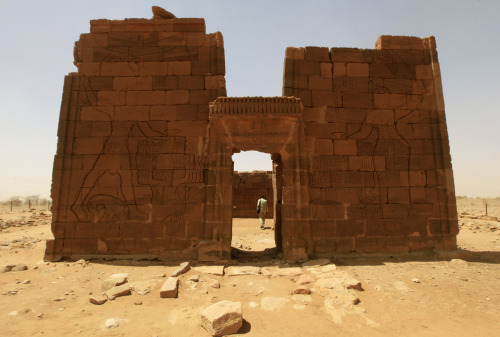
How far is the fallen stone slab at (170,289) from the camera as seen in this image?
4078mm

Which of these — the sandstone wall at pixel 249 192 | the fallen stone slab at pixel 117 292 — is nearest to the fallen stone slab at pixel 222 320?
the fallen stone slab at pixel 117 292

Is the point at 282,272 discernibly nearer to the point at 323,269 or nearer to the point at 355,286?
the point at 323,269

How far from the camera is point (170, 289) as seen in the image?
4098 millimetres

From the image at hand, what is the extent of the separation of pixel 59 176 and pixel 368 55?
7.83 meters

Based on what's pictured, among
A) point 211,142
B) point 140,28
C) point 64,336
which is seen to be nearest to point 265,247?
point 211,142

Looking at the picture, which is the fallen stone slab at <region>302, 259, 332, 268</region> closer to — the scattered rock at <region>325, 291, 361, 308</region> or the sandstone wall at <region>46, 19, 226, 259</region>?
the scattered rock at <region>325, 291, 361, 308</region>

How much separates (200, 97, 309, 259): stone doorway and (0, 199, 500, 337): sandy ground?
2.58ft

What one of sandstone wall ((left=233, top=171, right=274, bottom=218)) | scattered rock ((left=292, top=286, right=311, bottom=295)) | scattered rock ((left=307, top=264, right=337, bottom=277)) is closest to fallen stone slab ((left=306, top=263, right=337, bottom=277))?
scattered rock ((left=307, top=264, right=337, bottom=277))

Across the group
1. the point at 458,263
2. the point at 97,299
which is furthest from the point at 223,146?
the point at 458,263

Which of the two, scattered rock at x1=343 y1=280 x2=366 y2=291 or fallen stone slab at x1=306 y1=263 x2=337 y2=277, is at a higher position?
fallen stone slab at x1=306 y1=263 x2=337 y2=277

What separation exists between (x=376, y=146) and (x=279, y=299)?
4.24m

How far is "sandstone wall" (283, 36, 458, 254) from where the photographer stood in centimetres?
603

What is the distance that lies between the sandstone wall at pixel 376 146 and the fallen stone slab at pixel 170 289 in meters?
3.05

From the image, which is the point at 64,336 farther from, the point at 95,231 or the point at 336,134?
the point at 336,134
